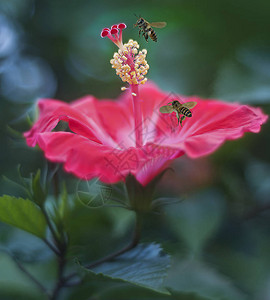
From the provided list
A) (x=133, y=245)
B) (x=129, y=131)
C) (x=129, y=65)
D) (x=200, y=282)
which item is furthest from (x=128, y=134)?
(x=200, y=282)

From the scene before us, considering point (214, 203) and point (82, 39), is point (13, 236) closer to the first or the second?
point (214, 203)

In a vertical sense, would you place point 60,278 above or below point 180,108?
below

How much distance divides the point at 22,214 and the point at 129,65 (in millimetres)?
421

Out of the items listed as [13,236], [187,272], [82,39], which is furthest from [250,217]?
[82,39]

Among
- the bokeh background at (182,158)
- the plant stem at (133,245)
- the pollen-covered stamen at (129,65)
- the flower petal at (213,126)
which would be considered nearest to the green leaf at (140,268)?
the plant stem at (133,245)

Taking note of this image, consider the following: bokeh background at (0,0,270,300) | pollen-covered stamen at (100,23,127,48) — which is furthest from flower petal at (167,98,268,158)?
pollen-covered stamen at (100,23,127,48)

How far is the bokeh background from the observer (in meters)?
0.97

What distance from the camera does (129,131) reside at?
3.40 ft

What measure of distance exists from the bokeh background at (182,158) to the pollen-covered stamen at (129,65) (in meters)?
0.25

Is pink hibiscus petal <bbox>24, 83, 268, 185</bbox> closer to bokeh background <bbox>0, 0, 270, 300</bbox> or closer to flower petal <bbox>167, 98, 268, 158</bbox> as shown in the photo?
flower petal <bbox>167, 98, 268, 158</bbox>

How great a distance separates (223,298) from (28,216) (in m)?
0.51

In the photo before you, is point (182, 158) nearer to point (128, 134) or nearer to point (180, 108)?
point (128, 134)

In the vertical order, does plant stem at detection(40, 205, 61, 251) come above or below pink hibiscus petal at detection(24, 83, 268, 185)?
below

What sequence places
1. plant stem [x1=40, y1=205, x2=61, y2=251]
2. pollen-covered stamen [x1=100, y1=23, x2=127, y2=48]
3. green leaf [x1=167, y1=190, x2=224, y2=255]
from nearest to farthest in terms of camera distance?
plant stem [x1=40, y1=205, x2=61, y2=251] → pollen-covered stamen [x1=100, y1=23, x2=127, y2=48] → green leaf [x1=167, y1=190, x2=224, y2=255]
